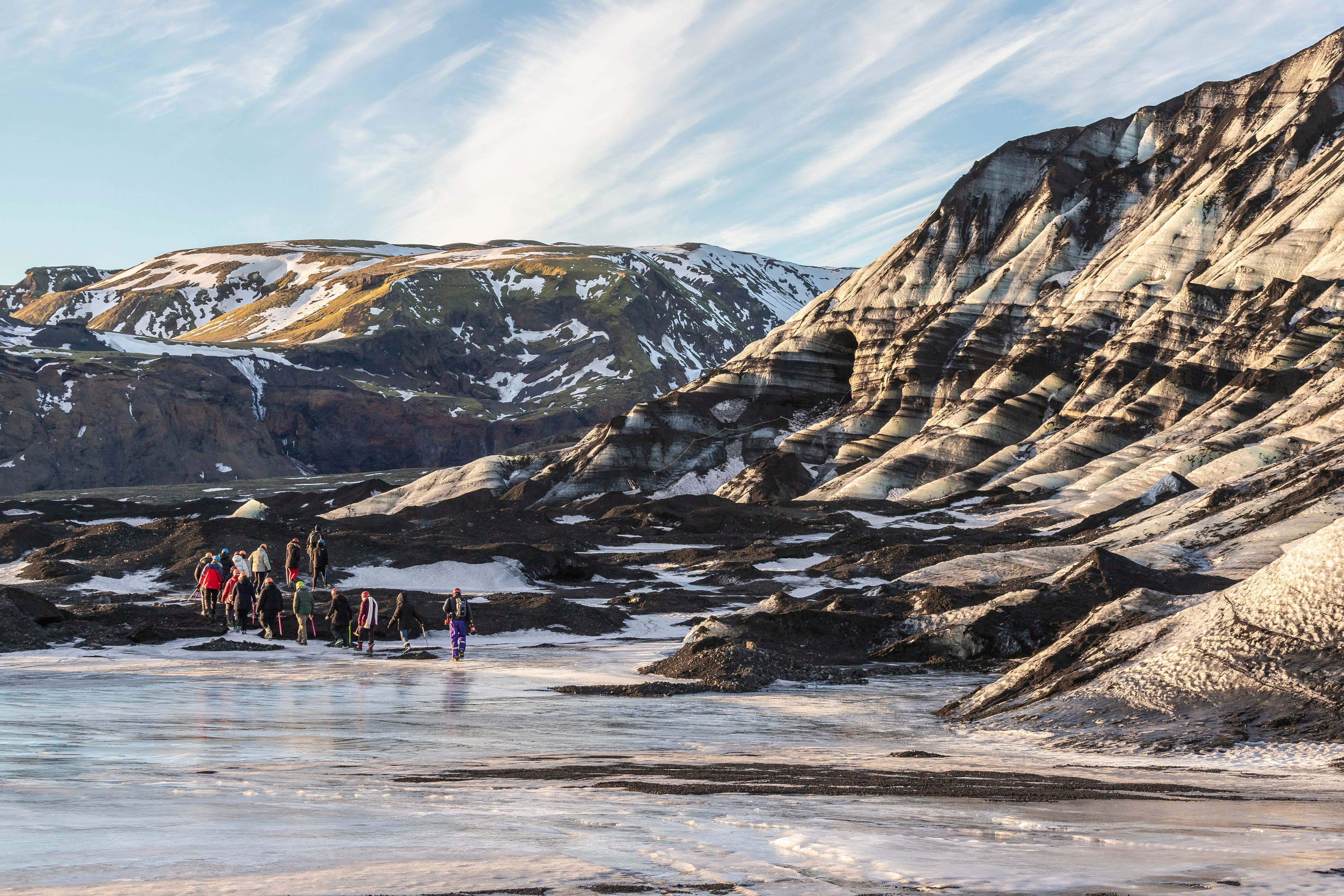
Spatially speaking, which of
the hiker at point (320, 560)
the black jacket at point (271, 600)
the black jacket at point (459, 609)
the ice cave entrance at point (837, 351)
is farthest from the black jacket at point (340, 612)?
the ice cave entrance at point (837, 351)

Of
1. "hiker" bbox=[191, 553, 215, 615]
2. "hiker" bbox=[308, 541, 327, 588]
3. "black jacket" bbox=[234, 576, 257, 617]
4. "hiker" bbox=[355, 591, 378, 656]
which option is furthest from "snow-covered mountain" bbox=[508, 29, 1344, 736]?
"hiker" bbox=[191, 553, 215, 615]

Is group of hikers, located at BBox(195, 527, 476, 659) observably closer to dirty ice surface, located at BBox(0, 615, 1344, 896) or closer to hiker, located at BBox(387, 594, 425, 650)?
hiker, located at BBox(387, 594, 425, 650)

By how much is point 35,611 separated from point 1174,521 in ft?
94.8

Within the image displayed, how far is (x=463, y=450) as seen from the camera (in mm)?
149750

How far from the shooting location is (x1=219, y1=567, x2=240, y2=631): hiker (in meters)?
26.7

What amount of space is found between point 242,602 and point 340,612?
316 centimetres

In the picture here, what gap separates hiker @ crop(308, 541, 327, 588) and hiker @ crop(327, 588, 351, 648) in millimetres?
6267

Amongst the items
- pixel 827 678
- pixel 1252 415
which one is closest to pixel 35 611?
pixel 827 678

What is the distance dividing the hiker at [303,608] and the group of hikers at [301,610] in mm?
16

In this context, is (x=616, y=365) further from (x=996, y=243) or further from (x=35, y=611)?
(x=35, y=611)

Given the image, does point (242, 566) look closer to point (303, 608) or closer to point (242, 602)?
point (242, 602)

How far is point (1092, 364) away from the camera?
67.3 m

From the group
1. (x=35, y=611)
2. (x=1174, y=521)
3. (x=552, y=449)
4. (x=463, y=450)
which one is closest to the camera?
(x=35, y=611)

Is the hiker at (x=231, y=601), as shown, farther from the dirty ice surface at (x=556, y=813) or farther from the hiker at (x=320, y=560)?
the dirty ice surface at (x=556, y=813)
